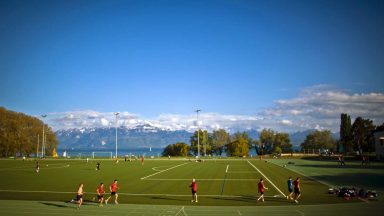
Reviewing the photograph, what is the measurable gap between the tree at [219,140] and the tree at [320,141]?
3971 cm

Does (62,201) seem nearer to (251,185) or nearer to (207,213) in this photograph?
(207,213)

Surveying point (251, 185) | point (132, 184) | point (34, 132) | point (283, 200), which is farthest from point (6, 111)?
point (283, 200)

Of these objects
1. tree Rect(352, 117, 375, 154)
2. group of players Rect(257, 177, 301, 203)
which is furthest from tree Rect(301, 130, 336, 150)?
group of players Rect(257, 177, 301, 203)

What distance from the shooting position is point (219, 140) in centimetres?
18338

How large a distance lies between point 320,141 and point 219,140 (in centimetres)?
4970

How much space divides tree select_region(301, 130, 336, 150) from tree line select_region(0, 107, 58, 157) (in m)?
121

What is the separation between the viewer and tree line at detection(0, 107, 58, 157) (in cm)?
13538

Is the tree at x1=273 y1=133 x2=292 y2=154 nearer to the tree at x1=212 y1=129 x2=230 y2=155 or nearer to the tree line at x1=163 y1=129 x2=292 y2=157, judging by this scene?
the tree line at x1=163 y1=129 x2=292 y2=157

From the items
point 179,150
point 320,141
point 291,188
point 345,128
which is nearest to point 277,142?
point 320,141

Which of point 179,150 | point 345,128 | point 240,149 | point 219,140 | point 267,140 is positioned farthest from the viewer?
point 219,140

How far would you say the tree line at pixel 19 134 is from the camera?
135 metres

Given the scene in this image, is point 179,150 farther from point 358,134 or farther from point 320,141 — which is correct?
point 320,141

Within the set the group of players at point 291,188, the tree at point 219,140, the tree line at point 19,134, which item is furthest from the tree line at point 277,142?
the group of players at point 291,188

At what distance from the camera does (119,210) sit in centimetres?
2580
